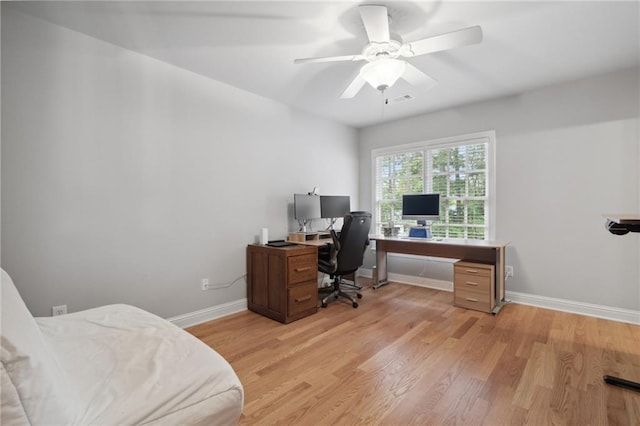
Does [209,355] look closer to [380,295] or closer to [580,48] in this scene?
[380,295]

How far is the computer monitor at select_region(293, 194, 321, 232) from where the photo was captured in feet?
12.1

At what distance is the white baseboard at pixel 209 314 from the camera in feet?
9.18

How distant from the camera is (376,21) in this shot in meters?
1.85

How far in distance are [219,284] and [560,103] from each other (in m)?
4.25

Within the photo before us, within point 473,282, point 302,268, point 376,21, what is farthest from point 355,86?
point 473,282

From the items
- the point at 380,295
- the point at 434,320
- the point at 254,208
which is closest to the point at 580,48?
the point at 434,320

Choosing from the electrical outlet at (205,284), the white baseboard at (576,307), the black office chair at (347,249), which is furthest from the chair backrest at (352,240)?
the white baseboard at (576,307)

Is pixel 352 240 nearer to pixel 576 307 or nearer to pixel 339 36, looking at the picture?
pixel 339 36

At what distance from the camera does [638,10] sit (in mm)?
2043

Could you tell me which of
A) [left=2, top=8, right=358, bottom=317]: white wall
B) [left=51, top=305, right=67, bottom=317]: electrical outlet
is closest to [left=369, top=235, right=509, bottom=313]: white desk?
[left=2, top=8, right=358, bottom=317]: white wall

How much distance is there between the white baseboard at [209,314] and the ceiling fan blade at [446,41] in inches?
114

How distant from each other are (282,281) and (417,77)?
2215 millimetres

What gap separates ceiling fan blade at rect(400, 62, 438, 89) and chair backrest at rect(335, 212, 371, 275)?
55.6 inches

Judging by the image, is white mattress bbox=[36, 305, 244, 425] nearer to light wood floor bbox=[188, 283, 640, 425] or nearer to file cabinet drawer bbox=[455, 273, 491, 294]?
light wood floor bbox=[188, 283, 640, 425]
